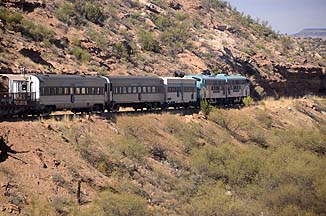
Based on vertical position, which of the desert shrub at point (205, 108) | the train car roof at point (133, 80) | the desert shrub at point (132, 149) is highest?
the train car roof at point (133, 80)

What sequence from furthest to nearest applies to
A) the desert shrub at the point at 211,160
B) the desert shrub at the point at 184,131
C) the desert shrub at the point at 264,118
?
the desert shrub at the point at 264,118, the desert shrub at the point at 184,131, the desert shrub at the point at 211,160

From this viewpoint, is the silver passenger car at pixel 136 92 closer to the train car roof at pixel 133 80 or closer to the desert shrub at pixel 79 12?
the train car roof at pixel 133 80

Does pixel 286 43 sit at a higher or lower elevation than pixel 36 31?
higher

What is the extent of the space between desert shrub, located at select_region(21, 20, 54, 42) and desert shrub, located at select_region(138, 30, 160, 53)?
14.3m

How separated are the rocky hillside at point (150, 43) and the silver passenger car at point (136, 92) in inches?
287

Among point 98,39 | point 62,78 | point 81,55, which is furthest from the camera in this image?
A: point 98,39

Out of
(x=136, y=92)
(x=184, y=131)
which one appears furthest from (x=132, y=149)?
(x=136, y=92)

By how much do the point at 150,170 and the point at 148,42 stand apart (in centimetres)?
3297

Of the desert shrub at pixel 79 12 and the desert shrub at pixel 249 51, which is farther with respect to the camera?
the desert shrub at pixel 249 51

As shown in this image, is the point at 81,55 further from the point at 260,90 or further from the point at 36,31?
the point at 260,90

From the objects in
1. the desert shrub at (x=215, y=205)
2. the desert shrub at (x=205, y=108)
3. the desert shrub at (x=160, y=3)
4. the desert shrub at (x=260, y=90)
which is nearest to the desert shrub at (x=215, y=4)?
the desert shrub at (x=160, y=3)

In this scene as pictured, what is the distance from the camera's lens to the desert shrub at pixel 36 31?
51125 millimetres

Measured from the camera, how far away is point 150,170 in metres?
34.3

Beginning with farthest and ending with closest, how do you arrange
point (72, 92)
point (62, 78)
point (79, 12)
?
1. point (79, 12)
2. point (72, 92)
3. point (62, 78)
